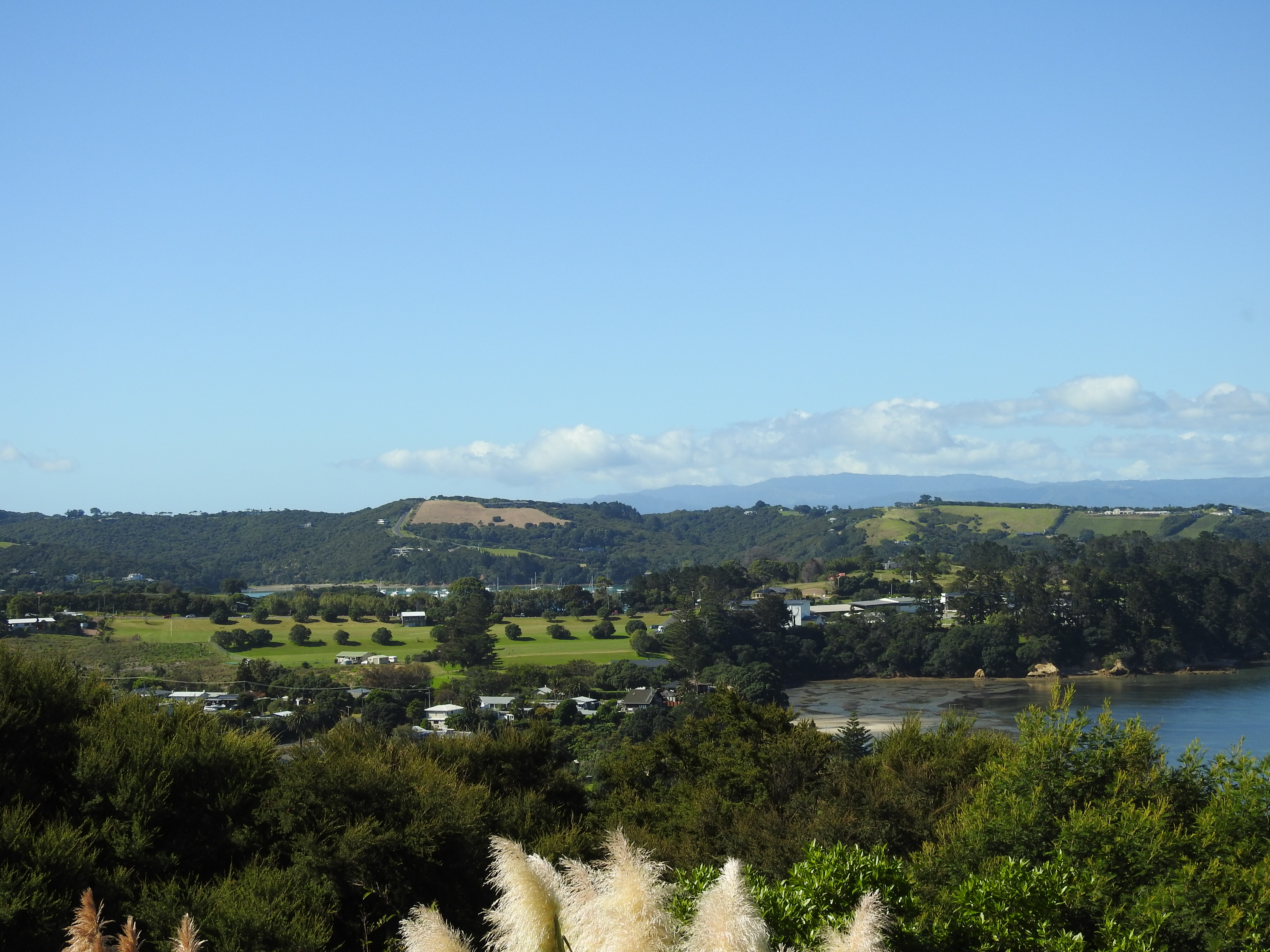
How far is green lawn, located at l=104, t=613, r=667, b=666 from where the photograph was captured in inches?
1812

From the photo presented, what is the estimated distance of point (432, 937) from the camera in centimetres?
341

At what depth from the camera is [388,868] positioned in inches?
371

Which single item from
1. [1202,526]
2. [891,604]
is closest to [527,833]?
[891,604]

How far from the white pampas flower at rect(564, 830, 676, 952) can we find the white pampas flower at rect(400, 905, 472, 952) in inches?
14.4

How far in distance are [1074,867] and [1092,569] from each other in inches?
2275

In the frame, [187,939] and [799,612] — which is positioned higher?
[187,939]

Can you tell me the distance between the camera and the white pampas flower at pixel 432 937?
3.39 meters

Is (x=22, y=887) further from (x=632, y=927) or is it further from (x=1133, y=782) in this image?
(x=1133, y=782)

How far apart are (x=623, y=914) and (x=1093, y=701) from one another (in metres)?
42.2

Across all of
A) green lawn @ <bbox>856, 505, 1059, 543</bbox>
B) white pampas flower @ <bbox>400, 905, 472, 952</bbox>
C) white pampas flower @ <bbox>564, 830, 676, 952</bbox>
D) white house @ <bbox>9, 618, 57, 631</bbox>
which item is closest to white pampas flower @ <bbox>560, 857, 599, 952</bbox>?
white pampas flower @ <bbox>564, 830, 676, 952</bbox>

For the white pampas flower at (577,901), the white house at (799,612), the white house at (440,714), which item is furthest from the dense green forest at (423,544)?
the white pampas flower at (577,901)

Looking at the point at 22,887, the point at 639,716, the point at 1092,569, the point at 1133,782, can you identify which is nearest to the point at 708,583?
the point at 1092,569

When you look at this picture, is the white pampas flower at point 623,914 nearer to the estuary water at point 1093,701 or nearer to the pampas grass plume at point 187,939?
the pampas grass plume at point 187,939

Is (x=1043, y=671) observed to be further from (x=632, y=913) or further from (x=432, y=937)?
(x=432, y=937)
